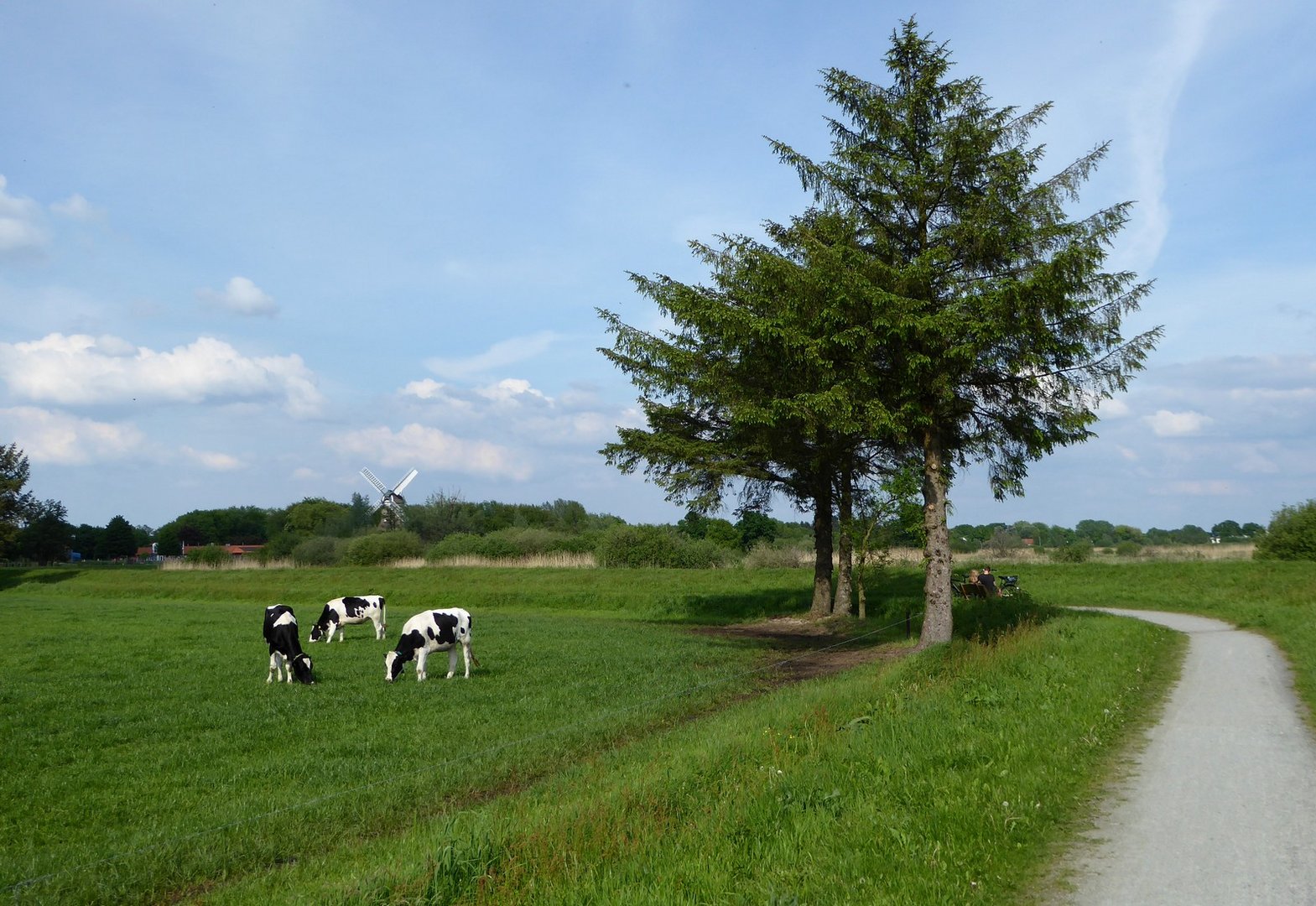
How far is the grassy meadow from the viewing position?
6656mm

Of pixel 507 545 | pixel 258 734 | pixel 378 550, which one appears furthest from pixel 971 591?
pixel 378 550

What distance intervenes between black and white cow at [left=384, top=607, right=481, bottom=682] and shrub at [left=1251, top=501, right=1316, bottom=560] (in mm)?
37418

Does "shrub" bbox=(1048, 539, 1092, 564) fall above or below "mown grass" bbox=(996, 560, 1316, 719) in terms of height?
above

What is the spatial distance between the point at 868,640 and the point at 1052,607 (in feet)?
21.1

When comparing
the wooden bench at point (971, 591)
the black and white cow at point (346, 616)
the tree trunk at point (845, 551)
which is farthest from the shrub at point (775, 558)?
the black and white cow at point (346, 616)

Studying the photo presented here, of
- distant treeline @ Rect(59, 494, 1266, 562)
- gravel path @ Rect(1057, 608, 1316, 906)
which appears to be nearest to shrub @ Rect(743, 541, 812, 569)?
distant treeline @ Rect(59, 494, 1266, 562)

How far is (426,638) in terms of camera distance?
1875cm

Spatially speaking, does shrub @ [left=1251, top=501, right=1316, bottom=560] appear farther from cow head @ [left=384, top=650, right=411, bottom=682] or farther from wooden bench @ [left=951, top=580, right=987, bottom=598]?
cow head @ [left=384, top=650, right=411, bottom=682]

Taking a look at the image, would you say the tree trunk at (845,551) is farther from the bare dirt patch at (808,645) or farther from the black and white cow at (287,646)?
the black and white cow at (287,646)

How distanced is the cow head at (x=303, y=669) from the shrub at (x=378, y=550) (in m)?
50.3

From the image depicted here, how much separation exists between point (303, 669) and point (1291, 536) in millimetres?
41349

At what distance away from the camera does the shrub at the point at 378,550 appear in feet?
226

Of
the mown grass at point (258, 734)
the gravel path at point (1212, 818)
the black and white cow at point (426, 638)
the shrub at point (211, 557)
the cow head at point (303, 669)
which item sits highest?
the shrub at point (211, 557)

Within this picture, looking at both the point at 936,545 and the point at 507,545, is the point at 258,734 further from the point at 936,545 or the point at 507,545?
the point at 507,545
